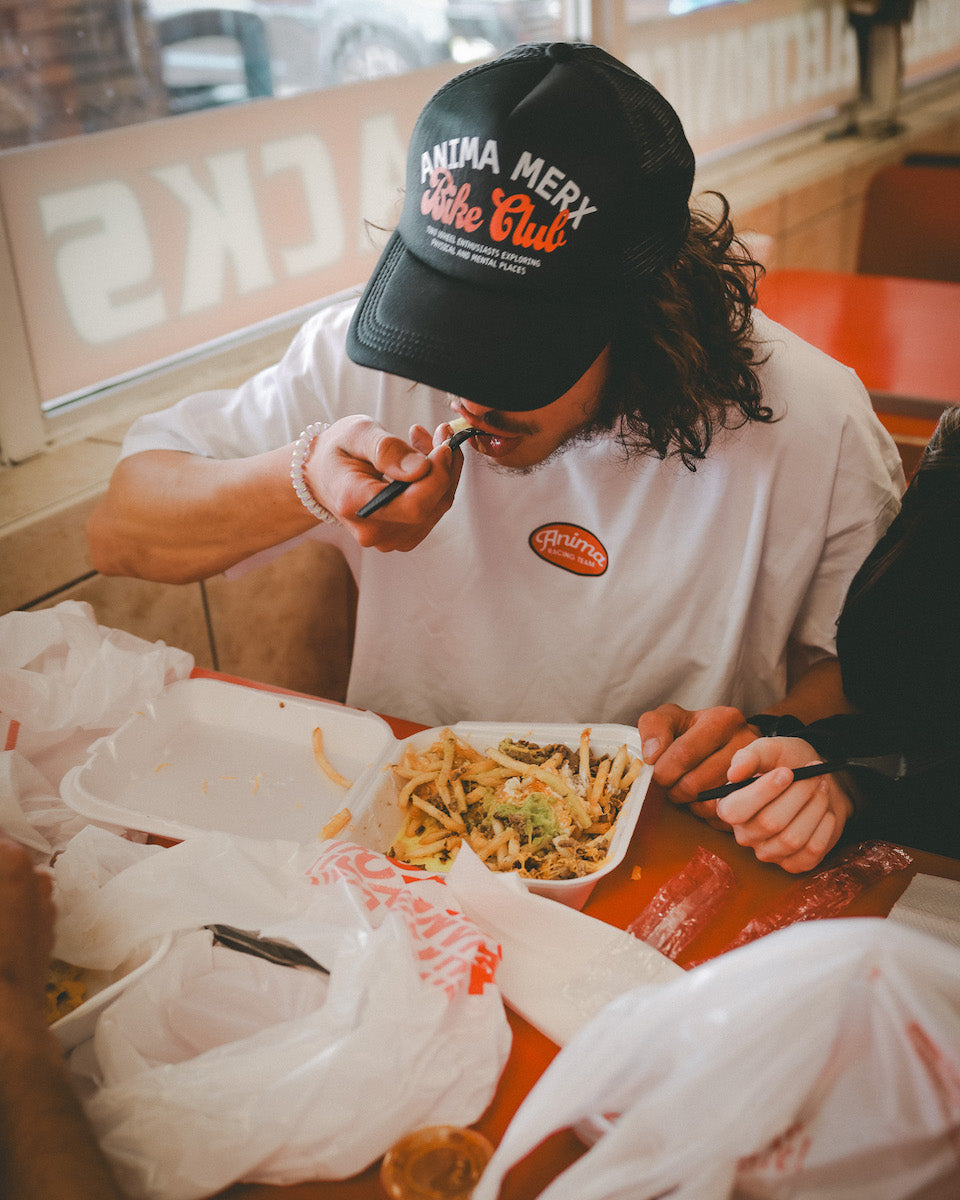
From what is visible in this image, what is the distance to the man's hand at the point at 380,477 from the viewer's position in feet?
4.34

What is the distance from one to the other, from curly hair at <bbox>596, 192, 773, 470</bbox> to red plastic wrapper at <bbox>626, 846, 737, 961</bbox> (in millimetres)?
638

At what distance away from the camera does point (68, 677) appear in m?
1.42

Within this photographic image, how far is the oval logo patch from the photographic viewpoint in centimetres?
166

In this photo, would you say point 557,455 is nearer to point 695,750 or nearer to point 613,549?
point 613,549

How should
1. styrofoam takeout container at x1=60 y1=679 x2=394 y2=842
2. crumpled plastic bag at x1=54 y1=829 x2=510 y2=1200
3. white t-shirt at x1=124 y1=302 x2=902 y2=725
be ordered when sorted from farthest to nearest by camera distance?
white t-shirt at x1=124 y1=302 x2=902 y2=725, styrofoam takeout container at x1=60 y1=679 x2=394 y2=842, crumpled plastic bag at x1=54 y1=829 x2=510 y2=1200

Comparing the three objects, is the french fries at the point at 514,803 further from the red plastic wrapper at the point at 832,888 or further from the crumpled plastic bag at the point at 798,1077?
the crumpled plastic bag at the point at 798,1077

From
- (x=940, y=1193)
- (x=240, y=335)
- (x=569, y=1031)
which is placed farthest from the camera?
(x=240, y=335)

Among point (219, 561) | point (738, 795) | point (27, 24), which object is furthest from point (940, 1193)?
point (27, 24)

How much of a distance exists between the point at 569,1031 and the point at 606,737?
0.51 metres

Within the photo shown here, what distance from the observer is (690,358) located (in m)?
1.42

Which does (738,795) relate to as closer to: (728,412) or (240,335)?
(728,412)

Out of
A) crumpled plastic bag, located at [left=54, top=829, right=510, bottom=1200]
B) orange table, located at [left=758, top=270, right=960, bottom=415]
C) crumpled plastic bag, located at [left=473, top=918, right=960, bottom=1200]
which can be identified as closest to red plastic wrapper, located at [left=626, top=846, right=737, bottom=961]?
crumpled plastic bag, located at [left=54, top=829, right=510, bottom=1200]

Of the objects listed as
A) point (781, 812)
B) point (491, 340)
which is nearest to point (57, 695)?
point (491, 340)

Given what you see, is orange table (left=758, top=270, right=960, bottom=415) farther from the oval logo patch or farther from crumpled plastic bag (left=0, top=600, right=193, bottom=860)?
crumpled plastic bag (left=0, top=600, right=193, bottom=860)
